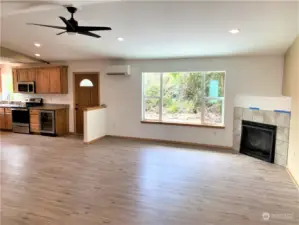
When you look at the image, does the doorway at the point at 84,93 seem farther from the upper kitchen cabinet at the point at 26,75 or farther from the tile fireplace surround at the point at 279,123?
the tile fireplace surround at the point at 279,123

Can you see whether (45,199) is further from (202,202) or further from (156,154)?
(156,154)

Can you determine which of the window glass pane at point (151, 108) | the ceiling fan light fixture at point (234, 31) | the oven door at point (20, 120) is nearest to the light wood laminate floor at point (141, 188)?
the window glass pane at point (151, 108)

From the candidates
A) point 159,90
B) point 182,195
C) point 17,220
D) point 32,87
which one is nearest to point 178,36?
point 159,90

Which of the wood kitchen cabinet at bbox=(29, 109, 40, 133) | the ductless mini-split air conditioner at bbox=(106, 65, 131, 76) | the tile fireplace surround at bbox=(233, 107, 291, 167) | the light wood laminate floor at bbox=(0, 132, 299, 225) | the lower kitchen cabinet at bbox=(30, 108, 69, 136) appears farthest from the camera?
the wood kitchen cabinet at bbox=(29, 109, 40, 133)

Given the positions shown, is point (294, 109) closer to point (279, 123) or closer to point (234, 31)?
point (279, 123)

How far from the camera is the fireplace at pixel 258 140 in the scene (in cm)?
454

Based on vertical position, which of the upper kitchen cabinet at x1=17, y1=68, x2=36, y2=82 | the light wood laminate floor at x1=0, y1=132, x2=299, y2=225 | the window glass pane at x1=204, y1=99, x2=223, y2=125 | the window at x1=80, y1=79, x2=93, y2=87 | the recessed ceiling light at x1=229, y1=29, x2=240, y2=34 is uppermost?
the recessed ceiling light at x1=229, y1=29, x2=240, y2=34

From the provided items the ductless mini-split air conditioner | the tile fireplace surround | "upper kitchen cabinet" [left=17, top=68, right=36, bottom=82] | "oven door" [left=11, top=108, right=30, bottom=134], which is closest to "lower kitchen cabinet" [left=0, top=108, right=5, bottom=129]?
"oven door" [left=11, top=108, right=30, bottom=134]

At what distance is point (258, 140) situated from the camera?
4898 mm

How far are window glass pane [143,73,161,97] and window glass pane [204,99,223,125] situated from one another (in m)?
1.48

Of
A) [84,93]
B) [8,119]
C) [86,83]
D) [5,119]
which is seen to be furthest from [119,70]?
[5,119]

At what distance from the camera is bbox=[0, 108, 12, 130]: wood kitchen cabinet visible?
7.30m

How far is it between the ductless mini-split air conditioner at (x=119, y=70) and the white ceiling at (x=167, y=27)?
50cm

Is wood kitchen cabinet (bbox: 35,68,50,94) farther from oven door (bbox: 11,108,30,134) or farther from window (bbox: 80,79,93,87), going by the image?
window (bbox: 80,79,93,87)
